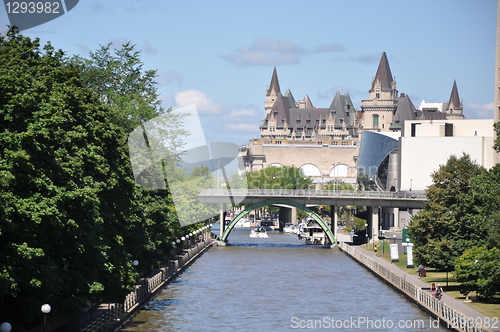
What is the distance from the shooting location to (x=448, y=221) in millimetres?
53250

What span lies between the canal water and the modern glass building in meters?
73.3

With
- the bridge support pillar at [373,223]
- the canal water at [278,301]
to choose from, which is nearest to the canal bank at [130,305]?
the canal water at [278,301]

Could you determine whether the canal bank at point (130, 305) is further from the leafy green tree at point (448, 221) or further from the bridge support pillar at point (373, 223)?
the bridge support pillar at point (373, 223)

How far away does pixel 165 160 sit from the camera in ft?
205

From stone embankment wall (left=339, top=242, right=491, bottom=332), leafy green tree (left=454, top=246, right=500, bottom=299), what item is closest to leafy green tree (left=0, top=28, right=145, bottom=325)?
stone embankment wall (left=339, top=242, right=491, bottom=332)

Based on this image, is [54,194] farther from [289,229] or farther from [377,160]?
[377,160]

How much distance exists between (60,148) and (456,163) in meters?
30.5

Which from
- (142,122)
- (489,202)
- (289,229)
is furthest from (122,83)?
(289,229)

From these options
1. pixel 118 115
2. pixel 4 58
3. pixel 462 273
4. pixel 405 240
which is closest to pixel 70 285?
pixel 4 58

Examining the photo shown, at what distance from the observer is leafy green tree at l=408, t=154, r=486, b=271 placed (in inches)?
2025

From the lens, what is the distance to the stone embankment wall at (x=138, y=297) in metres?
37.7

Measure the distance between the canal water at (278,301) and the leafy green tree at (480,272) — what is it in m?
2.91

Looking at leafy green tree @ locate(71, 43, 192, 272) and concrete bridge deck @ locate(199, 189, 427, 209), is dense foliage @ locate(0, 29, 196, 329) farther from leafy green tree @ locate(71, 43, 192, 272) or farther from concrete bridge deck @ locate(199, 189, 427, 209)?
concrete bridge deck @ locate(199, 189, 427, 209)

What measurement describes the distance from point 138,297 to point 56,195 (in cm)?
1908
